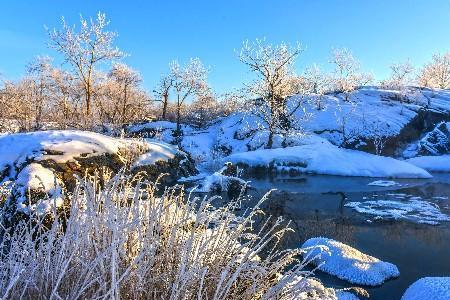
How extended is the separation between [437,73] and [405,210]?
55124 millimetres

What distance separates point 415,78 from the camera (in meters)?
55.4

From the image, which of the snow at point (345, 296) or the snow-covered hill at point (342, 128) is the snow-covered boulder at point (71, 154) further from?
the snow-covered hill at point (342, 128)

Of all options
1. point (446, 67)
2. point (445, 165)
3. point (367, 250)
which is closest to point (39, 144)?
point (367, 250)

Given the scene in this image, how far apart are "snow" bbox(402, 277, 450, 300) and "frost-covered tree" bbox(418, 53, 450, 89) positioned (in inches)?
2316

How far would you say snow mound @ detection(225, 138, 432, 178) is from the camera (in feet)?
71.0

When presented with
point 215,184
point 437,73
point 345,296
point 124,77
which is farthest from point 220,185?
point 437,73

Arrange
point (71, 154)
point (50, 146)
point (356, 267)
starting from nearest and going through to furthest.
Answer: point (356, 267)
point (50, 146)
point (71, 154)

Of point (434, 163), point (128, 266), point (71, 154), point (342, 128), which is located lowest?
point (434, 163)

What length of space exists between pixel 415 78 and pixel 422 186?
42775 mm

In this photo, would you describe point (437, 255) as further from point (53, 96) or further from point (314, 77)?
point (53, 96)

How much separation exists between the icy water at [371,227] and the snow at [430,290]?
449 millimetres

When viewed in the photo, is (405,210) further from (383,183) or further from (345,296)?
(345,296)

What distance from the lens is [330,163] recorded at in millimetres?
22359

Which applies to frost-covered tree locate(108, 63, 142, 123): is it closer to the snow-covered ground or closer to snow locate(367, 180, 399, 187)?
snow locate(367, 180, 399, 187)
